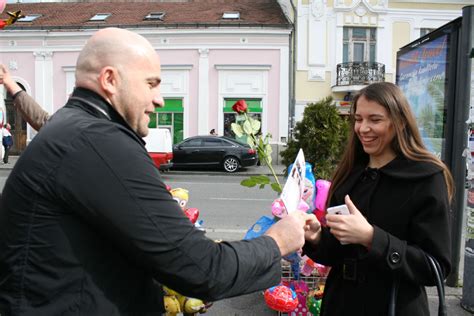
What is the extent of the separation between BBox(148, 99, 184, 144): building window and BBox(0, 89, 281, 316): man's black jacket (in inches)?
738

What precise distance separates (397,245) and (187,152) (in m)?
13.8

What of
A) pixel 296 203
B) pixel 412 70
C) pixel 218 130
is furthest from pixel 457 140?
pixel 218 130

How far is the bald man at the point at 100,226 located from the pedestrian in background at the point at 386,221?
0.58m

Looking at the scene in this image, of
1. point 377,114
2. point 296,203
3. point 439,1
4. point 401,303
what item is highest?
point 439,1

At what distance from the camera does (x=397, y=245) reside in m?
1.58

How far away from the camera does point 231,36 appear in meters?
19.0

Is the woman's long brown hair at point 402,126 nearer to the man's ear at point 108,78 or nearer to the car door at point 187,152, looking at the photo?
the man's ear at point 108,78

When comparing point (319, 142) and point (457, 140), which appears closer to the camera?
point (319, 142)

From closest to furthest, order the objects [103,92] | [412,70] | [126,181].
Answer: [126,181]
[103,92]
[412,70]

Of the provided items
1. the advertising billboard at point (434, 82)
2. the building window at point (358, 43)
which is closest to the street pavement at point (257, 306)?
the advertising billboard at point (434, 82)

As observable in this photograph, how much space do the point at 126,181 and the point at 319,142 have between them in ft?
8.42

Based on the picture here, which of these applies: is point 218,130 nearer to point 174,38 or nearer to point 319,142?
point 174,38

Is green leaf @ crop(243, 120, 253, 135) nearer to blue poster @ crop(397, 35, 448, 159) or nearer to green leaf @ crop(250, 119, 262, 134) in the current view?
green leaf @ crop(250, 119, 262, 134)

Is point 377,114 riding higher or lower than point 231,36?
lower
